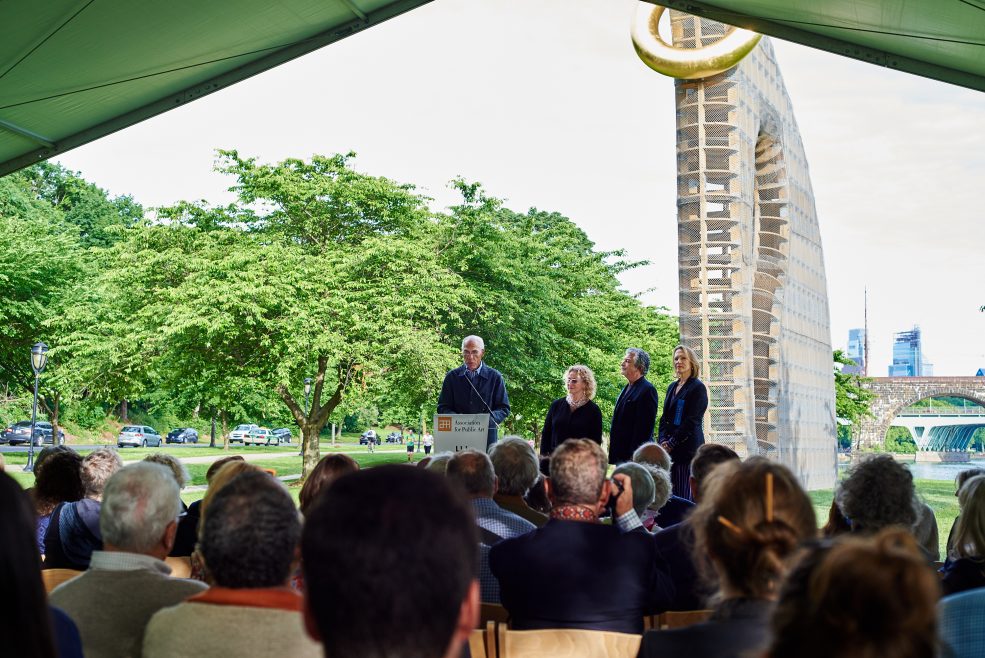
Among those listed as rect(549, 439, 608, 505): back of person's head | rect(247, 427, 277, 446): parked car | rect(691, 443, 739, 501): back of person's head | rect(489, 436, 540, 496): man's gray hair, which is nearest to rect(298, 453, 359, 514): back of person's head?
rect(549, 439, 608, 505): back of person's head

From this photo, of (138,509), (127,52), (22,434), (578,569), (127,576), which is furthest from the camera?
(22,434)

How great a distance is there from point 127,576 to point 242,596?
70 centimetres

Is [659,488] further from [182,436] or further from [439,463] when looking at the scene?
[182,436]

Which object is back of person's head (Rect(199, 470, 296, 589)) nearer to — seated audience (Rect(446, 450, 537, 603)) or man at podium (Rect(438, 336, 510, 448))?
seated audience (Rect(446, 450, 537, 603))

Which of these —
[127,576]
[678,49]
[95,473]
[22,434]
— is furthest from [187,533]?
[22,434]

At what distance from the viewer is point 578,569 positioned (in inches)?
120

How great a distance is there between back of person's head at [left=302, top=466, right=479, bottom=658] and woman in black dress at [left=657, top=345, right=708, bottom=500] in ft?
20.6

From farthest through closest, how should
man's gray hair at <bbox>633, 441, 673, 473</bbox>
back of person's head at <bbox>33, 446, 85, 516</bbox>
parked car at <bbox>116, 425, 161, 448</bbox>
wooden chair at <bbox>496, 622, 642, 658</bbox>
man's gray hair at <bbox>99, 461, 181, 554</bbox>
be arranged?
parked car at <bbox>116, 425, 161, 448</bbox> → man's gray hair at <bbox>633, 441, 673, 473</bbox> → back of person's head at <bbox>33, 446, 85, 516</bbox> → wooden chair at <bbox>496, 622, 642, 658</bbox> → man's gray hair at <bbox>99, 461, 181, 554</bbox>

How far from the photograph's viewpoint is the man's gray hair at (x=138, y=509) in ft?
9.05

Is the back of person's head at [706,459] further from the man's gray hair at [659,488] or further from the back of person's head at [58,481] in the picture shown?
the back of person's head at [58,481]

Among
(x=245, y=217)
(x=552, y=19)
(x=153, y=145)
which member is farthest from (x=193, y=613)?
(x=552, y=19)

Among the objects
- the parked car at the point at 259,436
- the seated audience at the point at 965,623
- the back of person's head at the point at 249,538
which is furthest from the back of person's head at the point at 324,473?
the parked car at the point at 259,436

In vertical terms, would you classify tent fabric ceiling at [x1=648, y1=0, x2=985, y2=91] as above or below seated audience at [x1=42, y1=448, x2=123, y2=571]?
above

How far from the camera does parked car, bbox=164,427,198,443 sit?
185 ft
